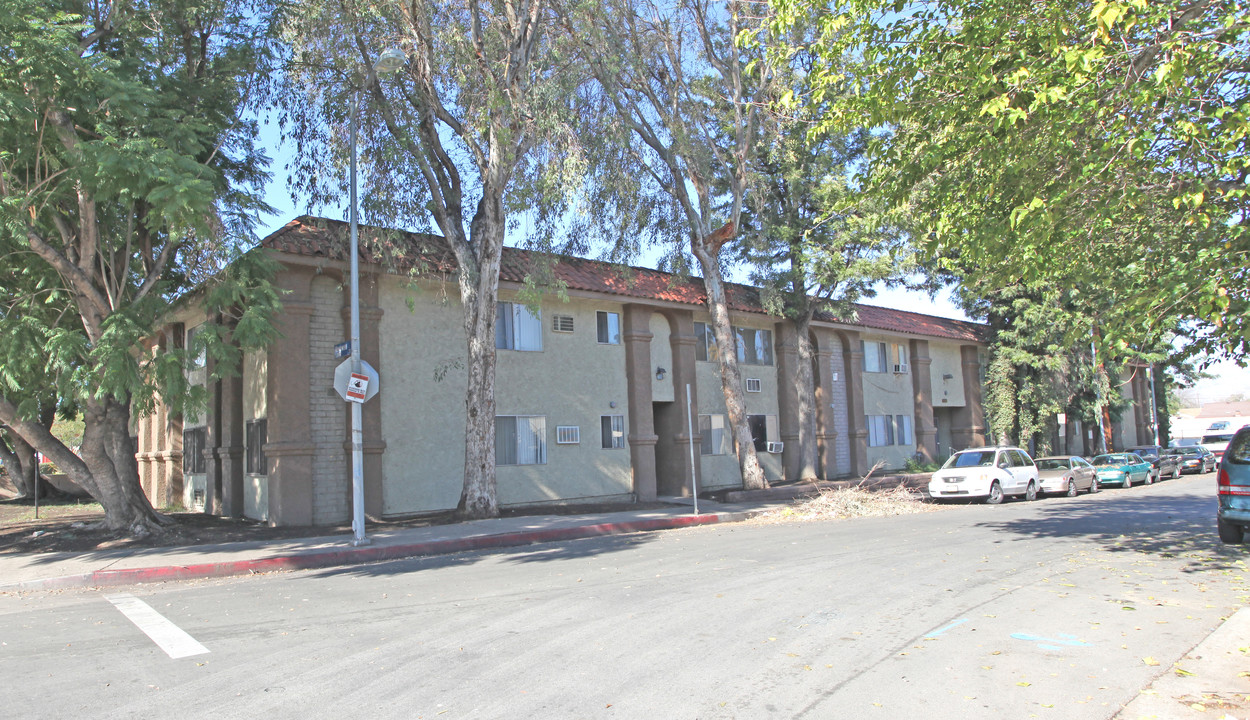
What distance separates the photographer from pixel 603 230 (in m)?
19.8

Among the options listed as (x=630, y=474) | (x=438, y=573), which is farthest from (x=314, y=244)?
(x=630, y=474)

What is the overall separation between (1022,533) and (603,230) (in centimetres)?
1127

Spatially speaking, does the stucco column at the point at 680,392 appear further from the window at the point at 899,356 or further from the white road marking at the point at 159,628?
the white road marking at the point at 159,628

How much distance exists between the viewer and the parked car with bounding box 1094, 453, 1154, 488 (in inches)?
1066

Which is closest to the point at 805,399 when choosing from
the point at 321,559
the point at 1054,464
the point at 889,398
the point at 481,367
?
the point at 889,398

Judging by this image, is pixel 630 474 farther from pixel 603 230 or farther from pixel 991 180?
pixel 991 180

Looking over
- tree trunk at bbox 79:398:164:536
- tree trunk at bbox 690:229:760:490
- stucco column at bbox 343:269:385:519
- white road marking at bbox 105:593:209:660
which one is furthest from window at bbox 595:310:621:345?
white road marking at bbox 105:593:209:660

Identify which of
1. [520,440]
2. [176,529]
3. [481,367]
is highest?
[481,367]

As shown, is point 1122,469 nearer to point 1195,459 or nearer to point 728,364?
point 1195,459

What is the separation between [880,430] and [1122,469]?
8114 millimetres

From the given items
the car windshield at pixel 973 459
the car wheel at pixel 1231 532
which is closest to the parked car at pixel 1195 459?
the car windshield at pixel 973 459

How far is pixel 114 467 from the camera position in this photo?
1454cm

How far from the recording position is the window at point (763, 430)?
26234 millimetres

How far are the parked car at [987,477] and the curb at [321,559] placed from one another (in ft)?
30.6
